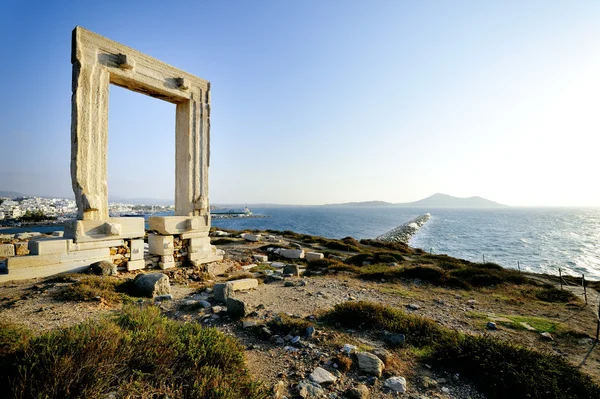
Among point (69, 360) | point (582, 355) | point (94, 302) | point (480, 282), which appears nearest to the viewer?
point (69, 360)

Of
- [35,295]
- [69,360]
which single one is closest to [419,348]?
[69,360]

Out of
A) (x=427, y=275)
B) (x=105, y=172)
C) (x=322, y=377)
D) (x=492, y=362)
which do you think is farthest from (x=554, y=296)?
(x=105, y=172)

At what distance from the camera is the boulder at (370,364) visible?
152 inches

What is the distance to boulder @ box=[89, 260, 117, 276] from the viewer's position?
7.58m

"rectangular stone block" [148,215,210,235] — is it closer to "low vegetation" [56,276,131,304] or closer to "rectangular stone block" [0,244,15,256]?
"low vegetation" [56,276,131,304]

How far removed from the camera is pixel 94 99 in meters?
7.81

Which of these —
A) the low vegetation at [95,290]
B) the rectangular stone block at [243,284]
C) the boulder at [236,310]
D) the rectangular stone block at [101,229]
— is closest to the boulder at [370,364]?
the boulder at [236,310]

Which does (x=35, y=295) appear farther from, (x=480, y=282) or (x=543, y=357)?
(x=480, y=282)

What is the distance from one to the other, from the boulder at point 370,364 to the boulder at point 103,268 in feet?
23.0

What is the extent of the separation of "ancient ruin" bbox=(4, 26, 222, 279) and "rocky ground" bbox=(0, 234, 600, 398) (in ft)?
2.53

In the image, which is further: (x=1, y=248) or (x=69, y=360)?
(x=1, y=248)

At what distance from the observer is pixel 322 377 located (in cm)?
363

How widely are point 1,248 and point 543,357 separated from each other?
50.1 ft

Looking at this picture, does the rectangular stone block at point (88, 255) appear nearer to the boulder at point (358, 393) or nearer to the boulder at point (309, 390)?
the boulder at point (309, 390)
